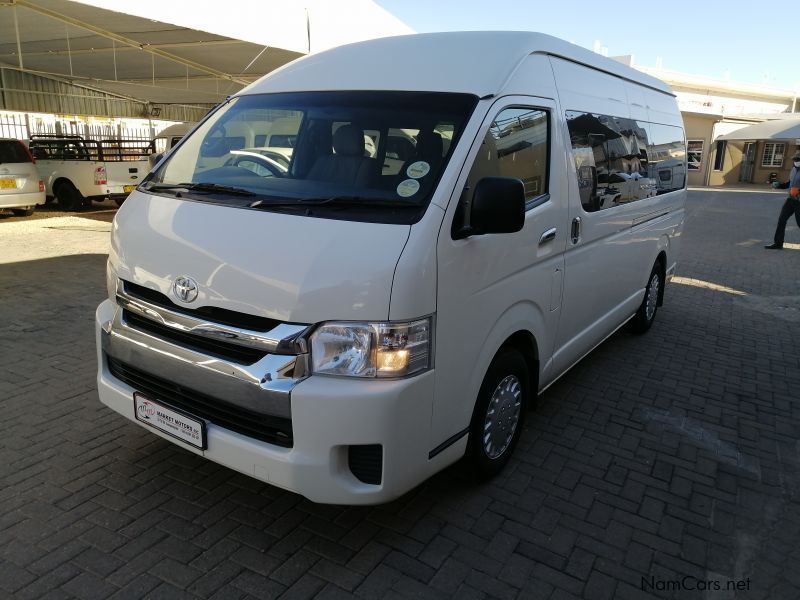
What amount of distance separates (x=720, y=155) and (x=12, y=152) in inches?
1299

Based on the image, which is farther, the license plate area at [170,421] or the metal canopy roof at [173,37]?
the metal canopy roof at [173,37]

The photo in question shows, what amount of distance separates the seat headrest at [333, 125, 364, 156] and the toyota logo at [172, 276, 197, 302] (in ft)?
3.48

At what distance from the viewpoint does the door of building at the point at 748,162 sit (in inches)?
1318

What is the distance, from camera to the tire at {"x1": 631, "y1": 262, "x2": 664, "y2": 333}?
6235 millimetres

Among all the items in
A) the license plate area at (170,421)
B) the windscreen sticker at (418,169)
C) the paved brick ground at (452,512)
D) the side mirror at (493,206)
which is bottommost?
the paved brick ground at (452,512)

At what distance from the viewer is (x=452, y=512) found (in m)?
3.23

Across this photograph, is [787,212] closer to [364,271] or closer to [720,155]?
[364,271]

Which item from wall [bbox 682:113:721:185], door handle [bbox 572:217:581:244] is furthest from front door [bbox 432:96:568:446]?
wall [bbox 682:113:721:185]

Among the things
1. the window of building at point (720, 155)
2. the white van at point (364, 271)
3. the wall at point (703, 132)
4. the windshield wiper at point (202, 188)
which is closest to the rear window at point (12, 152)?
the white van at point (364, 271)

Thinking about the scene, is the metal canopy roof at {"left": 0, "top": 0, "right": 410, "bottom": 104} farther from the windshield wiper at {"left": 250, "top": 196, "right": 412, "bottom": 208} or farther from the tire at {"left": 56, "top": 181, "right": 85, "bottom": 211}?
the windshield wiper at {"left": 250, "top": 196, "right": 412, "bottom": 208}

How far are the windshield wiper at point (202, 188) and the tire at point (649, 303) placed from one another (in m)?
4.43

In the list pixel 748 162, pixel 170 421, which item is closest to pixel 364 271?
pixel 170 421

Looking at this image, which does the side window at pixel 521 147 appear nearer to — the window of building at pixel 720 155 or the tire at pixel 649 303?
the tire at pixel 649 303

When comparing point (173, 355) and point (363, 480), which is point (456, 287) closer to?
point (363, 480)
